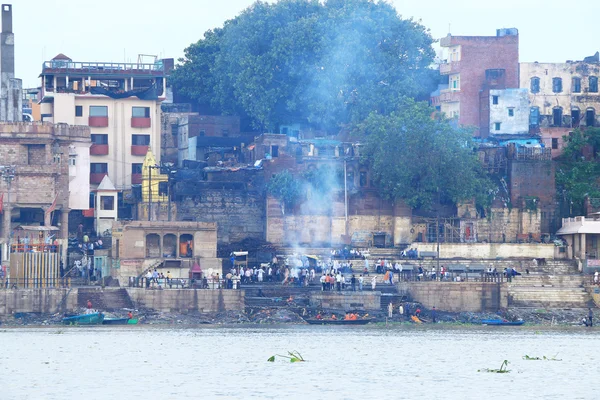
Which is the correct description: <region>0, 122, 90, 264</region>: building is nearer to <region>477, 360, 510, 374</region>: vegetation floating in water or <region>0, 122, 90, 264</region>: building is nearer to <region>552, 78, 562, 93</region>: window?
<region>552, 78, 562, 93</region>: window

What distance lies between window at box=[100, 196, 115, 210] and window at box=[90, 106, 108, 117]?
647 cm

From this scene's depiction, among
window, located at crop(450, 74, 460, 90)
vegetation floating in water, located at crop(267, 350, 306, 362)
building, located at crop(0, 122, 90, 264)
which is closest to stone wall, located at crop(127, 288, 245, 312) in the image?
building, located at crop(0, 122, 90, 264)

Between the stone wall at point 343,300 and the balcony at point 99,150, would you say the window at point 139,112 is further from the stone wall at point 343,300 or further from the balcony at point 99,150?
the stone wall at point 343,300

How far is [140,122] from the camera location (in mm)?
101000

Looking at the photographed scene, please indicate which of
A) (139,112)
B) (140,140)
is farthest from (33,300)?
(139,112)

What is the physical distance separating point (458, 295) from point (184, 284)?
43.6ft

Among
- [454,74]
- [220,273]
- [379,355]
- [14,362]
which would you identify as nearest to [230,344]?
[379,355]

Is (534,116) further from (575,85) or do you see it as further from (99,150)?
(99,150)

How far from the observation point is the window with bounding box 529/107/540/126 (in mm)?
102812

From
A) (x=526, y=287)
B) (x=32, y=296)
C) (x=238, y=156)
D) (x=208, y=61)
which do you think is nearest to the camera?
(x=32, y=296)

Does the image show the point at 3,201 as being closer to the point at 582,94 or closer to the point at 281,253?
the point at 281,253

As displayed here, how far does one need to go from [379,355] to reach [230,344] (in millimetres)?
7363

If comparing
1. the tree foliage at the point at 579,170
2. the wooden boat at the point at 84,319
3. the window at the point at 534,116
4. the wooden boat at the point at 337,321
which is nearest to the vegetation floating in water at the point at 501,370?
the wooden boat at the point at 337,321

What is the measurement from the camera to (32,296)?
77750 millimetres
